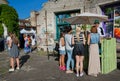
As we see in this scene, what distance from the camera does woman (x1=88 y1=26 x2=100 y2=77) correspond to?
347 inches

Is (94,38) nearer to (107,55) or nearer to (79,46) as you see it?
(79,46)

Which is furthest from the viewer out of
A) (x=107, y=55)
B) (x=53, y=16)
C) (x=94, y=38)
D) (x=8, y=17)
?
(x=8, y=17)

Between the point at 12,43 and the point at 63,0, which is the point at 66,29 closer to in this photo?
the point at 12,43

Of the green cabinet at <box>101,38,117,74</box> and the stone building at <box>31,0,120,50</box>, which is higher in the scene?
the stone building at <box>31,0,120,50</box>

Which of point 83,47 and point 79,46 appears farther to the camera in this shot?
point 83,47

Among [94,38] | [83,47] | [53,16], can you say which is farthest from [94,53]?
[53,16]

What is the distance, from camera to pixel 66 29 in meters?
9.59

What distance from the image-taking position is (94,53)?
350 inches

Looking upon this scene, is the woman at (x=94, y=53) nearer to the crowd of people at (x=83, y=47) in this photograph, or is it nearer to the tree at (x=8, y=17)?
the crowd of people at (x=83, y=47)

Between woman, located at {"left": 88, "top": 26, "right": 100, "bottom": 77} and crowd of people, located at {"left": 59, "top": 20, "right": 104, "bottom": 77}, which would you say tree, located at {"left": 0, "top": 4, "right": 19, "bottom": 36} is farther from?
woman, located at {"left": 88, "top": 26, "right": 100, "bottom": 77}

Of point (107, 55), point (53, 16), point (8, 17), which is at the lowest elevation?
point (107, 55)

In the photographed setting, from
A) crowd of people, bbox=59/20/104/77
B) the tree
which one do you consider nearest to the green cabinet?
crowd of people, bbox=59/20/104/77

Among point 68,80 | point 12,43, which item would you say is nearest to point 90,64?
point 68,80

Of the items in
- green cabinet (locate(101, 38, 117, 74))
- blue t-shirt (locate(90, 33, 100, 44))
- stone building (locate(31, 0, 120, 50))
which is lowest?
green cabinet (locate(101, 38, 117, 74))
